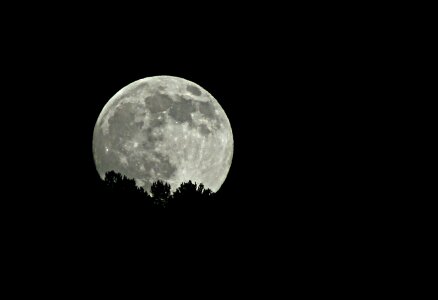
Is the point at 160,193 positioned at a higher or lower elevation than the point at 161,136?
lower

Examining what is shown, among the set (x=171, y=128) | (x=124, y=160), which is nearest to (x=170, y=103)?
(x=171, y=128)

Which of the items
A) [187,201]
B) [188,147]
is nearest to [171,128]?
[188,147]

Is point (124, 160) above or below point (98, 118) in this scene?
below

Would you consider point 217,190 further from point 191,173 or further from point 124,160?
point 124,160

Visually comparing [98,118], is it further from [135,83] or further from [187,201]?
[187,201]

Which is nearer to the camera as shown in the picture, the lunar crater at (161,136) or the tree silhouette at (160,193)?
the tree silhouette at (160,193)

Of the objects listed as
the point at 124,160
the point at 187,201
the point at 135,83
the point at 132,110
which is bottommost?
the point at 187,201

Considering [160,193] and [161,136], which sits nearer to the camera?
[160,193]

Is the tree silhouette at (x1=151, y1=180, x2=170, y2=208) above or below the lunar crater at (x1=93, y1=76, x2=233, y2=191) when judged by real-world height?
below

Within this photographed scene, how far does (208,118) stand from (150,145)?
2.27 meters

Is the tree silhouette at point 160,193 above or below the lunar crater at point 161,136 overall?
below

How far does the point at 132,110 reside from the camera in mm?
22062

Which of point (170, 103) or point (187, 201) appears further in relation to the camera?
point (170, 103)

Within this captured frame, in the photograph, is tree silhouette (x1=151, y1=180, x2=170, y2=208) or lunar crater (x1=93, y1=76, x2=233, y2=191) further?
lunar crater (x1=93, y1=76, x2=233, y2=191)
